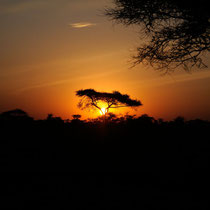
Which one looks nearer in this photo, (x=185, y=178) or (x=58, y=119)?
(x=185, y=178)

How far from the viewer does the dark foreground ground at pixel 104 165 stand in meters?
3.85

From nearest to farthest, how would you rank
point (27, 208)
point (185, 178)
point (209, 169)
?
point (27, 208), point (185, 178), point (209, 169)

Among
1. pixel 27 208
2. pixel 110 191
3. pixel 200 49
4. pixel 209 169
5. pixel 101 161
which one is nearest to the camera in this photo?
pixel 27 208

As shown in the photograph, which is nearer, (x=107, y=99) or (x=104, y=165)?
(x=104, y=165)

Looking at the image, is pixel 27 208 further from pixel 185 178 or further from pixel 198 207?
pixel 185 178

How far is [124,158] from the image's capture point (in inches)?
221

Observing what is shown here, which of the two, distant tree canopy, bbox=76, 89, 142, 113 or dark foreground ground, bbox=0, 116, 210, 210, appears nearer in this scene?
dark foreground ground, bbox=0, 116, 210, 210

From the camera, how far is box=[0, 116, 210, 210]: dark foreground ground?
3.85 metres

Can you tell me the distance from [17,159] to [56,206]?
213cm

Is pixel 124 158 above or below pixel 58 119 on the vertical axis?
below

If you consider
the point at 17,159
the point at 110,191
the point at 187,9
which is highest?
the point at 187,9

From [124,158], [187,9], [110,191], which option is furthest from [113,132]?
[187,9]

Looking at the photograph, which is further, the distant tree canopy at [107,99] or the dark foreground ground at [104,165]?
the distant tree canopy at [107,99]

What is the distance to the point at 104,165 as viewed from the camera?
521 centimetres
